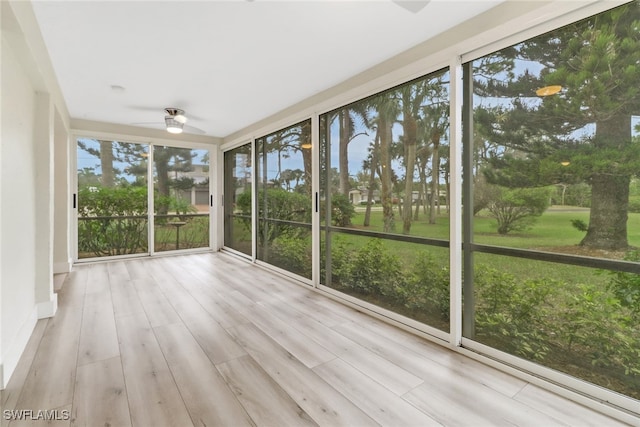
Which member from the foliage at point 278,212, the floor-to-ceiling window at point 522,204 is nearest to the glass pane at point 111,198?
the foliage at point 278,212

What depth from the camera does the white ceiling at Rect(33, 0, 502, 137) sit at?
6.53 ft

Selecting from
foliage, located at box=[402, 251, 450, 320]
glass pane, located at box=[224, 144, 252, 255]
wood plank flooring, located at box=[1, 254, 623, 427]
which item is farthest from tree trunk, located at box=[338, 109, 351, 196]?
glass pane, located at box=[224, 144, 252, 255]

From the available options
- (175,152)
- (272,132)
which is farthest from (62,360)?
(175,152)

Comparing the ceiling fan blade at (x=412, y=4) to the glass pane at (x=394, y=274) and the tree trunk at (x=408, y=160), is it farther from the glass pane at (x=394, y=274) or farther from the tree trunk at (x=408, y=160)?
the glass pane at (x=394, y=274)

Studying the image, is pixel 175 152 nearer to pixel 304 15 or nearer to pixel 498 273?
pixel 304 15

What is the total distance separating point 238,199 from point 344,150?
117 inches

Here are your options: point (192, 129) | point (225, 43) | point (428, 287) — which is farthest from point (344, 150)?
point (192, 129)

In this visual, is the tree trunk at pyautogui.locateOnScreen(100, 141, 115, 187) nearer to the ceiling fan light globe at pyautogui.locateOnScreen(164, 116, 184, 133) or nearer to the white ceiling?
the white ceiling

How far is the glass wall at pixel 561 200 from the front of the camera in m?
1.62

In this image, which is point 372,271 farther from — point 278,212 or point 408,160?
point 278,212

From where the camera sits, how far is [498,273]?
2.18 m

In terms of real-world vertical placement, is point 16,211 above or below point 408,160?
below

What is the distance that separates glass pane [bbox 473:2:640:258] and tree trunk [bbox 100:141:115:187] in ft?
18.1

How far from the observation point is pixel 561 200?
6.13 ft
